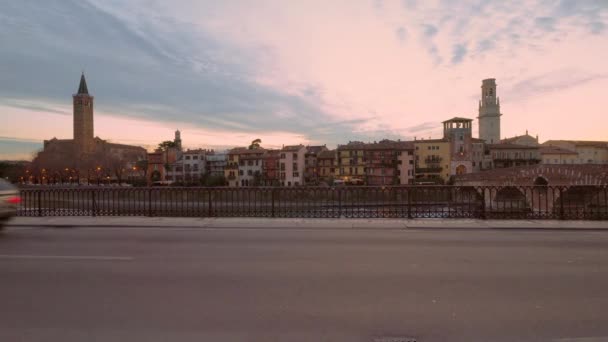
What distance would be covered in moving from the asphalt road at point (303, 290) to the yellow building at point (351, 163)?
287ft

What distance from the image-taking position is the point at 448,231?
12023mm

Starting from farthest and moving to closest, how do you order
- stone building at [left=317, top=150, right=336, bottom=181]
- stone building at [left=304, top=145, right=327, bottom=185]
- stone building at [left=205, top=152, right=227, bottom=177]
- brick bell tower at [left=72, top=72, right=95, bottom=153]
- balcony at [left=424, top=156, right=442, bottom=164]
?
brick bell tower at [left=72, top=72, right=95, bottom=153] → stone building at [left=205, top=152, right=227, bottom=177] → stone building at [left=304, top=145, right=327, bottom=185] → stone building at [left=317, top=150, right=336, bottom=181] → balcony at [left=424, top=156, right=442, bottom=164]

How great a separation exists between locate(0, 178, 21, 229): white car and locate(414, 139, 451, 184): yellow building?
95.1 meters

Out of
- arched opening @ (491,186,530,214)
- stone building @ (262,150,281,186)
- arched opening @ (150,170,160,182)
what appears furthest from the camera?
arched opening @ (150,170,160,182)

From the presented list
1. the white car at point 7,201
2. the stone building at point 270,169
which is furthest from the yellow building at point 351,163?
the white car at point 7,201

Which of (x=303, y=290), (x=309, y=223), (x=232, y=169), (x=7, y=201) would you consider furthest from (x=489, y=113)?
(x=303, y=290)

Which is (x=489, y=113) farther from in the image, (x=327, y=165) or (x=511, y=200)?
(x=511, y=200)

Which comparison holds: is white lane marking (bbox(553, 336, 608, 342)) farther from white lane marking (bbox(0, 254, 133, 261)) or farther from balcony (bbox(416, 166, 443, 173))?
balcony (bbox(416, 166, 443, 173))

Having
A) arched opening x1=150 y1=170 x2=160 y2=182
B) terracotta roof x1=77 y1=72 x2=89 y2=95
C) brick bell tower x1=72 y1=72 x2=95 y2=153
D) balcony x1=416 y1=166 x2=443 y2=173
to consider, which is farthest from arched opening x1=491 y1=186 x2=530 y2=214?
terracotta roof x1=77 y1=72 x2=89 y2=95

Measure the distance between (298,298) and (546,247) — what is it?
6.72 meters

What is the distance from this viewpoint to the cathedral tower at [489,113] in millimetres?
150375

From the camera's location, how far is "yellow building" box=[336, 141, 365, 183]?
319 feet

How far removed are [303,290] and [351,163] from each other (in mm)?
92978

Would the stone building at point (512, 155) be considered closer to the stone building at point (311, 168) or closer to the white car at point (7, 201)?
the stone building at point (311, 168)
